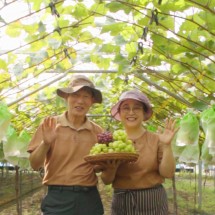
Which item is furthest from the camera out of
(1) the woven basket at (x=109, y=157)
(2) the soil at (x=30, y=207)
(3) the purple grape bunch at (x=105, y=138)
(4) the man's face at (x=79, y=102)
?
(2) the soil at (x=30, y=207)

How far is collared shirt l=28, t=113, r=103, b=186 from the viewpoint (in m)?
2.19

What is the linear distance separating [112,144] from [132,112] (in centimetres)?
31

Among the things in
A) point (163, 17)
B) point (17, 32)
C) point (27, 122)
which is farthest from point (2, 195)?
point (163, 17)

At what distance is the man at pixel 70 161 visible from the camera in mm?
2180

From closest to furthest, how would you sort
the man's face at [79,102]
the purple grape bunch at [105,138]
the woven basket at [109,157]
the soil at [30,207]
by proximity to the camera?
the woven basket at [109,157] < the purple grape bunch at [105,138] < the man's face at [79,102] < the soil at [30,207]

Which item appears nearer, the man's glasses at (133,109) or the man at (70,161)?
the man at (70,161)

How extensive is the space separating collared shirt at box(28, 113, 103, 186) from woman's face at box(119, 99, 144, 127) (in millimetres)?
272

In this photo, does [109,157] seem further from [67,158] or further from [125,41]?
[125,41]

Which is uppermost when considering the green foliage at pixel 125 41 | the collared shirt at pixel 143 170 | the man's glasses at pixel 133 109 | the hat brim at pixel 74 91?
the green foliage at pixel 125 41

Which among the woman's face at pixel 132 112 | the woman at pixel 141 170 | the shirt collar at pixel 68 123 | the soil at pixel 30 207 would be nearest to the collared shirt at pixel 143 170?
the woman at pixel 141 170

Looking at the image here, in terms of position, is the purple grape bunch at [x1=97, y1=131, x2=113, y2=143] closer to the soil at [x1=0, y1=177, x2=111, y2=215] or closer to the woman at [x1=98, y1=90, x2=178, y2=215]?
Answer: the woman at [x1=98, y1=90, x2=178, y2=215]

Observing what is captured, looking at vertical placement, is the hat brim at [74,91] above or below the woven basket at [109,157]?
above

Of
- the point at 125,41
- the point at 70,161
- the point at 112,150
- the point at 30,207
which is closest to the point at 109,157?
the point at 112,150

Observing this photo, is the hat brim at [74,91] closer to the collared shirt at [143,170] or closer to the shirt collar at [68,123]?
the shirt collar at [68,123]
